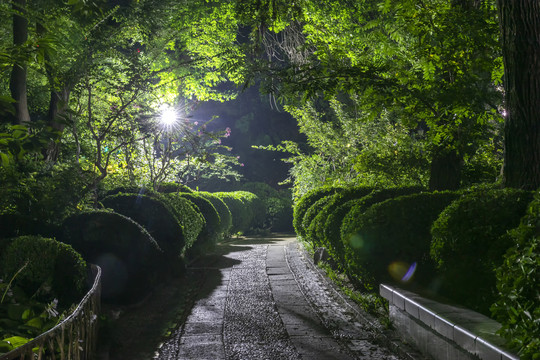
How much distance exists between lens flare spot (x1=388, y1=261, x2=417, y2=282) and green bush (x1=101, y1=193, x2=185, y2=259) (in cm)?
461

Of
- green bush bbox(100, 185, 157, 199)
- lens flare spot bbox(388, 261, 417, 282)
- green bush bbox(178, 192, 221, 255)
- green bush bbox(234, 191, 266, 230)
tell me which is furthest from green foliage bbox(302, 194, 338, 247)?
green bush bbox(234, 191, 266, 230)

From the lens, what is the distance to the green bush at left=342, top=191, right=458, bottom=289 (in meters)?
5.72

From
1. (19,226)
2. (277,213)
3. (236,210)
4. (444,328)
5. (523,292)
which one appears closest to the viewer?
(523,292)

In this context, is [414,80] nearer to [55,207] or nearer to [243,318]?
[243,318]

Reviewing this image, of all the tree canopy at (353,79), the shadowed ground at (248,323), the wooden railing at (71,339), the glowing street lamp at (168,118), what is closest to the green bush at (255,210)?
the tree canopy at (353,79)

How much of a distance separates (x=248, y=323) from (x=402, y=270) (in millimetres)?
1995

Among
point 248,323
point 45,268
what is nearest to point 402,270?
point 248,323

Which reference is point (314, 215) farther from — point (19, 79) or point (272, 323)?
point (19, 79)

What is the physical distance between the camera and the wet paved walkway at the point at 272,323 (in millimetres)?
4871

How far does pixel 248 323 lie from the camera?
595 cm

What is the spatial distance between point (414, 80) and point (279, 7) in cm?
289

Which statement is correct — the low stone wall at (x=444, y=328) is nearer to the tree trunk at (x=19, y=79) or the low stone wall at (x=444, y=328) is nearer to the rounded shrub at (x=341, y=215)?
the rounded shrub at (x=341, y=215)

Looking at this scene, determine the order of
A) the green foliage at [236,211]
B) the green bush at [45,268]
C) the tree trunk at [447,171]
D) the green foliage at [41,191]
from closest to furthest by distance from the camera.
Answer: the green bush at [45,268]
the green foliage at [41,191]
the tree trunk at [447,171]
the green foliage at [236,211]

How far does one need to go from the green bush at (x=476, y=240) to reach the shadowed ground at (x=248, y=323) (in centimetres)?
102
